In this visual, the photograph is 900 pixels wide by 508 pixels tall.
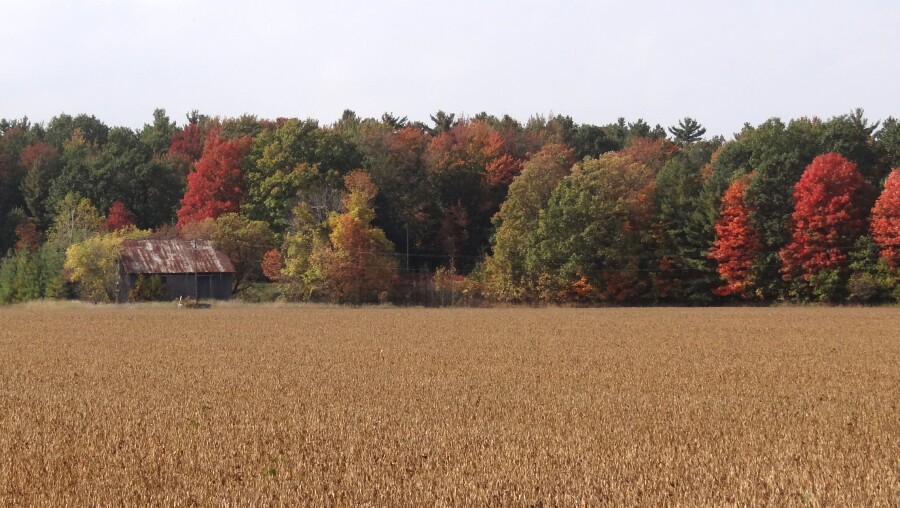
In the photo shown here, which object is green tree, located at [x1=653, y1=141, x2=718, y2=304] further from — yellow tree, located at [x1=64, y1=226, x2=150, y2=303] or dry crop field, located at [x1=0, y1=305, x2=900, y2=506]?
dry crop field, located at [x1=0, y1=305, x2=900, y2=506]

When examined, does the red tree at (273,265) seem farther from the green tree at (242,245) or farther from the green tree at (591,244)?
the green tree at (591,244)

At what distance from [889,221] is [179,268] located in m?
49.1

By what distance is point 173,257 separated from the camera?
78250 millimetres

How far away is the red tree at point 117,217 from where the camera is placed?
9462 cm

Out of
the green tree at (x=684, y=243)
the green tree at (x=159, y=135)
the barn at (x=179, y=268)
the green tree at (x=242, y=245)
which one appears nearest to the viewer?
the green tree at (x=684, y=243)

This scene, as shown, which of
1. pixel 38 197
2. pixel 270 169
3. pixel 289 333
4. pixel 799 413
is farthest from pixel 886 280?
pixel 38 197

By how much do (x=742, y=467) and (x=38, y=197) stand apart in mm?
98819

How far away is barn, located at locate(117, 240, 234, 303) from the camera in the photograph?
76.4 m

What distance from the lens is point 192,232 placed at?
84688 millimetres

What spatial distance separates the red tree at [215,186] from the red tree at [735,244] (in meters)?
42.9

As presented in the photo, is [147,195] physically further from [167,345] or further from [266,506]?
[266,506]

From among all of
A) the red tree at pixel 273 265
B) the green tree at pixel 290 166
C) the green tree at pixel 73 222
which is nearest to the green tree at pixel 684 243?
the green tree at pixel 290 166

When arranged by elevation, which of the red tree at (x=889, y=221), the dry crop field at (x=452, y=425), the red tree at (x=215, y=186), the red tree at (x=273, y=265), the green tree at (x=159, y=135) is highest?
the green tree at (x=159, y=135)

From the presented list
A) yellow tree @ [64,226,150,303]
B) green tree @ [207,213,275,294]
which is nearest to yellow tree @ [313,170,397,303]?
green tree @ [207,213,275,294]
